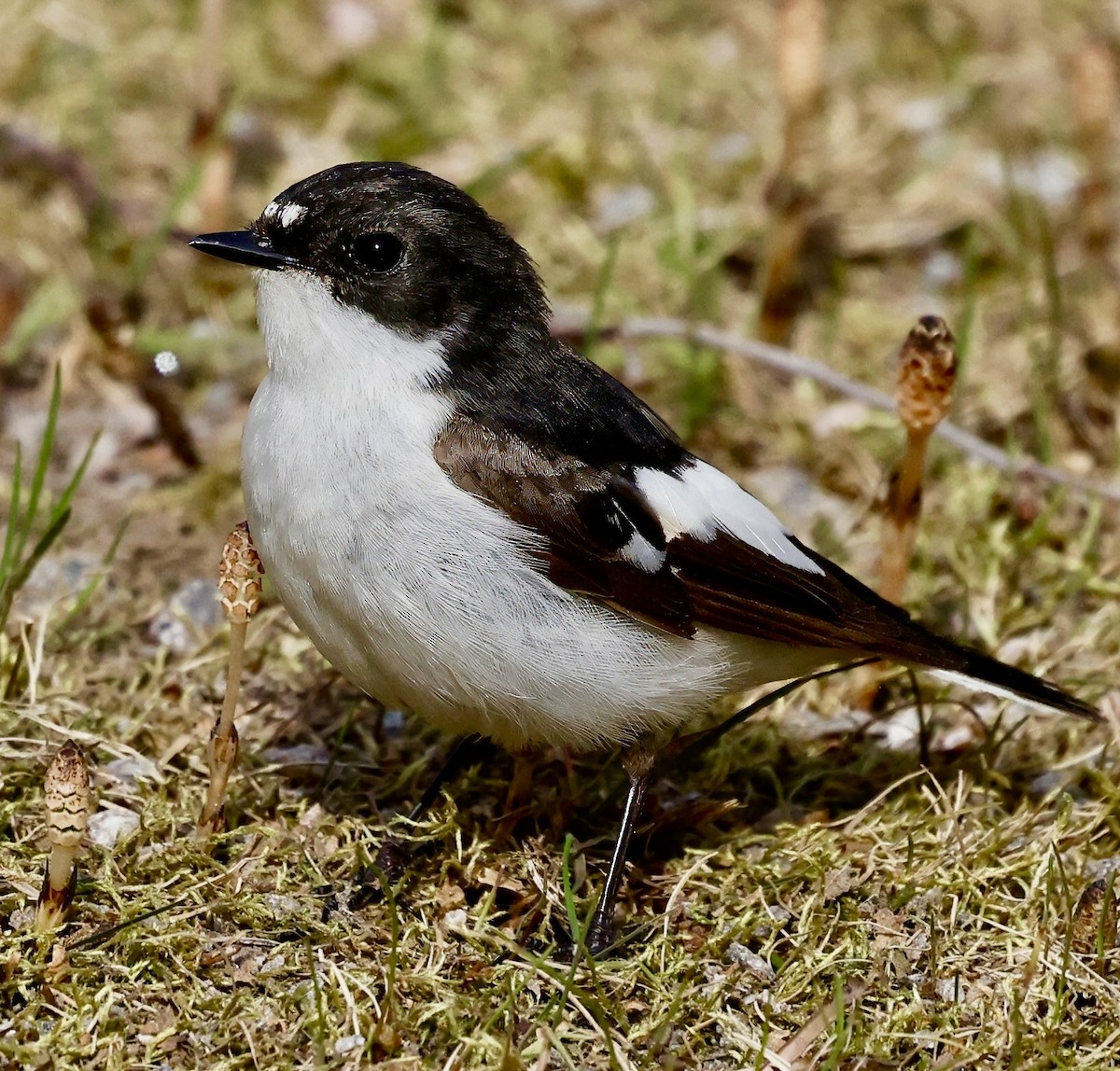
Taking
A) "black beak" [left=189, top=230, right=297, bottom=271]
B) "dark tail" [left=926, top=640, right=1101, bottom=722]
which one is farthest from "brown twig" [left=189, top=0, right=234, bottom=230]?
"dark tail" [left=926, top=640, right=1101, bottom=722]

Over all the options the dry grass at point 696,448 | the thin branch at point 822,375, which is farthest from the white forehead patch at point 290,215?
the thin branch at point 822,375

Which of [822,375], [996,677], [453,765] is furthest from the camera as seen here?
[822,375]

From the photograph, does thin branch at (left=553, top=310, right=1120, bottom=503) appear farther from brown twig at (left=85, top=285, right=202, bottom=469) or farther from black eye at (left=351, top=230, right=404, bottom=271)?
black eye at (left=351, top=230, right=404, bottom=271)

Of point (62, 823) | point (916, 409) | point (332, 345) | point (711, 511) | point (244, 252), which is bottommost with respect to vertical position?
point (62, 823)

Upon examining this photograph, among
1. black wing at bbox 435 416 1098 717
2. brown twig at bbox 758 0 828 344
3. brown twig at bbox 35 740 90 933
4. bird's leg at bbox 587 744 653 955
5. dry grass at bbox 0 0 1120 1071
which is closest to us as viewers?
brown twig at bbox 35 740 90 933

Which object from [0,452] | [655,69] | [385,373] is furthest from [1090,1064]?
[655,69]

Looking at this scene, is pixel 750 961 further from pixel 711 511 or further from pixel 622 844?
pixel 711 511

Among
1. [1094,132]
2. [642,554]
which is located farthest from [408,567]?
[1094,132]
